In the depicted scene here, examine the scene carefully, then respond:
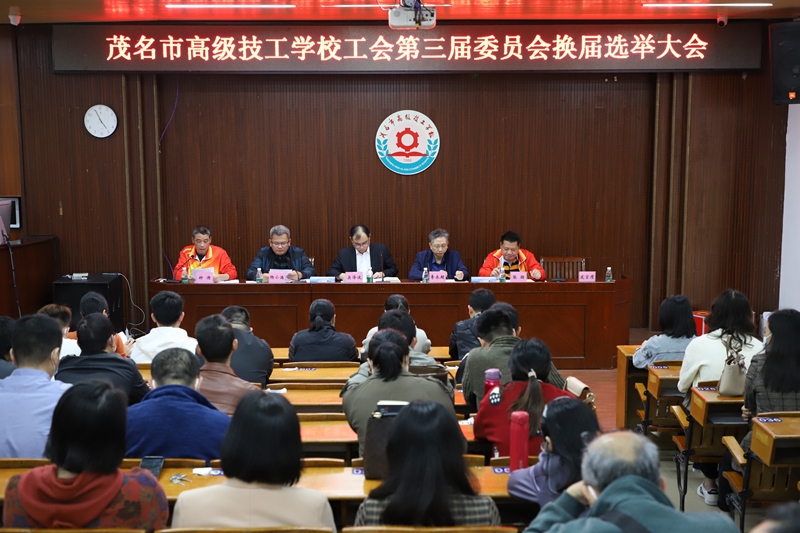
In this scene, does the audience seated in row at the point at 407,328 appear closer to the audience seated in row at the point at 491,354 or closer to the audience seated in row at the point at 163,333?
the audience seated in row at the point at 491,354

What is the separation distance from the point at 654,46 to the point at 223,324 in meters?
5.30

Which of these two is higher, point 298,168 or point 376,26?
point 376,26

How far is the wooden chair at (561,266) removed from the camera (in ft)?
25.5

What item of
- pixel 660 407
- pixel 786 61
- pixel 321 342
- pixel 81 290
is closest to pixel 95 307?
pixel 321 342

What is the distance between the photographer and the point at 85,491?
223 cm

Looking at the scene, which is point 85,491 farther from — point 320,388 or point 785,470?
point 785,470

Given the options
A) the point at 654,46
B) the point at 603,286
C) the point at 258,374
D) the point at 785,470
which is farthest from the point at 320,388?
the point at 654,46

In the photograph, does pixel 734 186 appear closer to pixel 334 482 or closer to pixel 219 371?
pixel 219 371

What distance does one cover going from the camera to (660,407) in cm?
455

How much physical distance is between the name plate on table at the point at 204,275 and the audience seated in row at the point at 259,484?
15.1 ft

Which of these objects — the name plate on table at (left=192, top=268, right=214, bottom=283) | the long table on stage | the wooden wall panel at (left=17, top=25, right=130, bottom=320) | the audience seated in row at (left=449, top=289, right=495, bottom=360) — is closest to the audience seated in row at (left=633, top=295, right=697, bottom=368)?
the audience seated in row at (left=449, top=289, right=495, bottom=360)

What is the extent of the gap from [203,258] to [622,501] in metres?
5.89

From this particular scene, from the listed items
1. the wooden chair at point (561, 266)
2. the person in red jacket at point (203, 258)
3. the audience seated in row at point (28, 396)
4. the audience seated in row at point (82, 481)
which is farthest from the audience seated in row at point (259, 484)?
the wooden chair at point (561, 266)

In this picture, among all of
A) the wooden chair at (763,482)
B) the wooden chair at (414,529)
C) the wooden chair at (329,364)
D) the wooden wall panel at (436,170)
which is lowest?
the wooden chair at (763,482)
